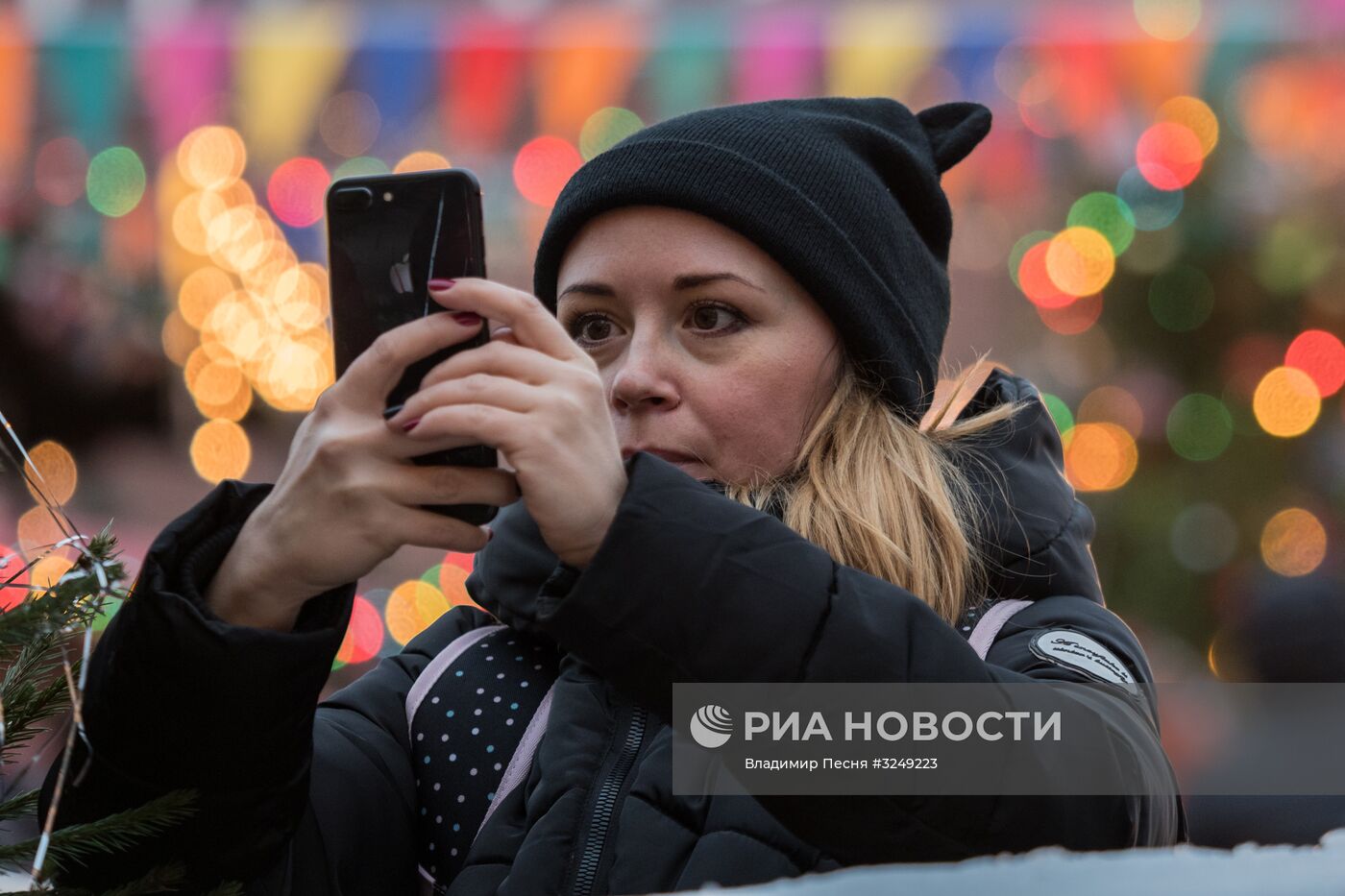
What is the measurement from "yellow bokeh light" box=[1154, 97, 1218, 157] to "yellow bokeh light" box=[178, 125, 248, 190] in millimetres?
Result: 3421

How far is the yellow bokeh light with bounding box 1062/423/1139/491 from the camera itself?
511 centimetres

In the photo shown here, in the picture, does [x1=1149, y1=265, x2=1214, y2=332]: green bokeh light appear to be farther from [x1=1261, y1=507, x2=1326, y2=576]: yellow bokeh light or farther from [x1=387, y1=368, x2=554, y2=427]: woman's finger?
[x1=387, y1=368, x2=554, y2=427]: woman's finger

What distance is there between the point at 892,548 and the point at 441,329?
21.1 inches

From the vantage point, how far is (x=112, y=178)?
480 cm

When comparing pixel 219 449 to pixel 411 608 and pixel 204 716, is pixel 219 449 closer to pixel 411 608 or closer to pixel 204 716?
pixel 411 608

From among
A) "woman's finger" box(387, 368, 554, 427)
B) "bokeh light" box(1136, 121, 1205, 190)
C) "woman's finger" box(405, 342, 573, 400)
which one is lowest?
"woman's finger" box(387, 368, 554, 427)

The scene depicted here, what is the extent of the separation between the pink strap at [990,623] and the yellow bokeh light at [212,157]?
422 cm

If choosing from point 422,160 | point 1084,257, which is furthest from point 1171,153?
point 422,160

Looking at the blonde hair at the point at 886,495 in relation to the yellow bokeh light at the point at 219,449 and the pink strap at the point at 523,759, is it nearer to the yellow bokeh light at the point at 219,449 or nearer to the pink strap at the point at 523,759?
the pink strap at the point at 523,759

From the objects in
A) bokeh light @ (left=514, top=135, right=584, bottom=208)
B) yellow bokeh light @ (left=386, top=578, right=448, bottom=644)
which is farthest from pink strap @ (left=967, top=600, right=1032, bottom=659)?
bokeh light @ (left=514, top=135, right=584, bottom=208)

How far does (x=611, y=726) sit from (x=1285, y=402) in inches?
179

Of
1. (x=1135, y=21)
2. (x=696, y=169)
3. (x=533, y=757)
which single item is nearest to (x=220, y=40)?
(x=1135, y=21)

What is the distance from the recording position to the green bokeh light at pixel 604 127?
4879mm

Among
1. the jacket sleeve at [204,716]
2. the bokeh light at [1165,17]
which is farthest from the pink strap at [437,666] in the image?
the bokeh light at [1165,17]
